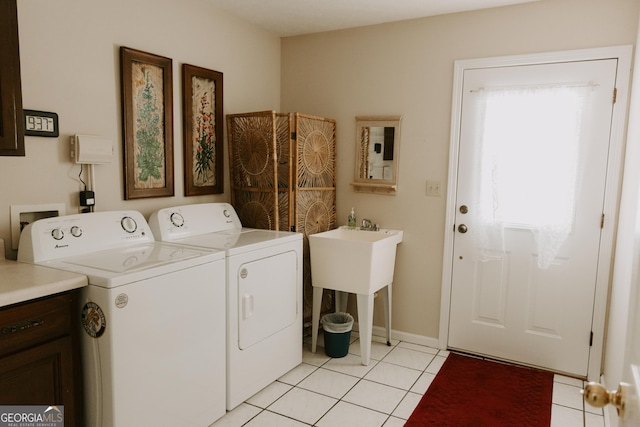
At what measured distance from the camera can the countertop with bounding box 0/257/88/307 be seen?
1.51m

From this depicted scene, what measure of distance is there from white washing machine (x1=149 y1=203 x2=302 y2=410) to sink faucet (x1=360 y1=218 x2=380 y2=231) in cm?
72

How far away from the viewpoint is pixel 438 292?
326 centimetres

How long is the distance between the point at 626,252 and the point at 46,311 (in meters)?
2.60

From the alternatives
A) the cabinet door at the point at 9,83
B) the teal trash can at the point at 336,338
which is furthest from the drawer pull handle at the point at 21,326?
the teal trash can at the point at 336,338

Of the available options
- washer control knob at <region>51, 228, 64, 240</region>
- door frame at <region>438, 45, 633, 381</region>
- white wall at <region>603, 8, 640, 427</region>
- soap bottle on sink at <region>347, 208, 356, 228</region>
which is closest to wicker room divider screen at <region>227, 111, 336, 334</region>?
soap bottle on sink at <region>347, 208, 356, 228</region>

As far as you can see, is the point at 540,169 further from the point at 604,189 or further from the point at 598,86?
the point at 598,86

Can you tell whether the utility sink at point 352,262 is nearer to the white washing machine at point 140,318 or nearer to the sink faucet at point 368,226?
the sink faucet at point 368,226

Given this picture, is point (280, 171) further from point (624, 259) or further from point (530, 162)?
point (624, 259)

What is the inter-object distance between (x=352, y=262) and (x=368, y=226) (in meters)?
0.53

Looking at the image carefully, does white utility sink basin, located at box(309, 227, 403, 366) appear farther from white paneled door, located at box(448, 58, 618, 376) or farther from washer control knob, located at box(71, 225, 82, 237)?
washer control knob, located at box(71, 225, 82, 237)

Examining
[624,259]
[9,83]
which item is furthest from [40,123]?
[624,259]

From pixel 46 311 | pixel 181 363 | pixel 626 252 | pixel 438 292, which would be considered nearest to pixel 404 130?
pixel 438 292

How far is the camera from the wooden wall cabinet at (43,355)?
152 cm

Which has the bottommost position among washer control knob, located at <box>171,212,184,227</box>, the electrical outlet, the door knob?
the door knob
